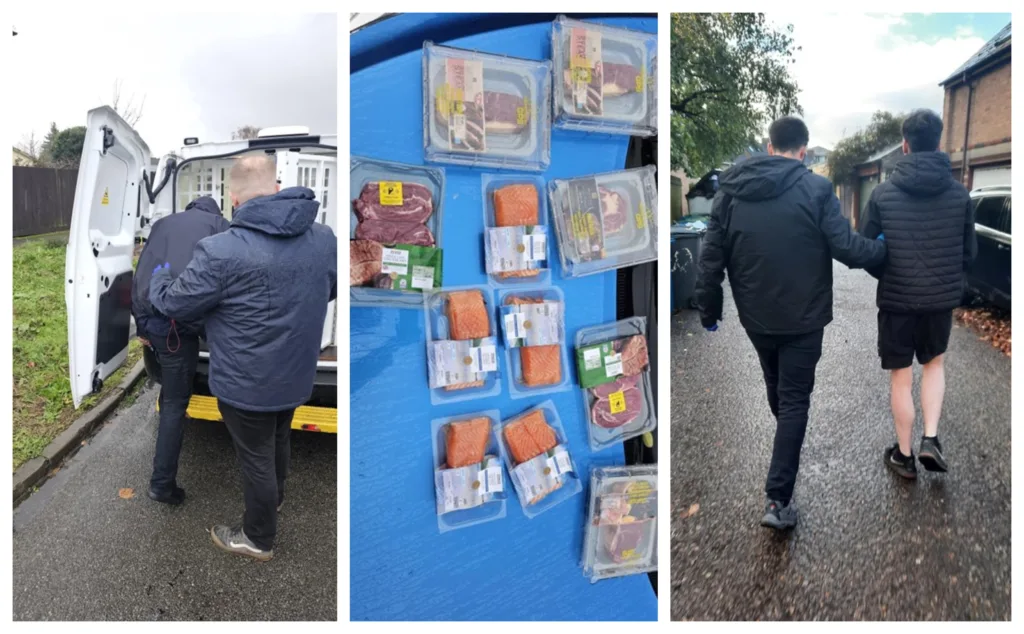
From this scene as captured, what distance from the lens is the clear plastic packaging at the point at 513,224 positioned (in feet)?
4.83

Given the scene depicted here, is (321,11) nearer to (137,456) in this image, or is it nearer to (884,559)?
(137,456)

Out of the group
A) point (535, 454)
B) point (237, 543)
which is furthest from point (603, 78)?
point (237, 543)

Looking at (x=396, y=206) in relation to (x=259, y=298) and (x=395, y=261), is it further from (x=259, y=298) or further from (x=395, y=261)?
(x=259, y=298)

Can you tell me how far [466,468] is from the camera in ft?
5.14

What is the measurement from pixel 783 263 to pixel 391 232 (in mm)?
1018

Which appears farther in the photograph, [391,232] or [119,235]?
[119,235]

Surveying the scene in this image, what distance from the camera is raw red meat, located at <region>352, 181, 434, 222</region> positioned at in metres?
1.42

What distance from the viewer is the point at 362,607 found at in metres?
1.63

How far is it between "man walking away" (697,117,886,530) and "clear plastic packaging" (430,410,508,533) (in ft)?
2.18

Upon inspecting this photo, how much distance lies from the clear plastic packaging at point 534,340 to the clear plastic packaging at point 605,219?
0.09 metres

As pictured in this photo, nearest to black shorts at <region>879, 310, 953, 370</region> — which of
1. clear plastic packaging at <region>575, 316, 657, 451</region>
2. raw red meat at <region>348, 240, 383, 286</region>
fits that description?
clear plastic packaging at <region>575, 316, 657, 451</region>

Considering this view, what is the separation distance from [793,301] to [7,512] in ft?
7.08

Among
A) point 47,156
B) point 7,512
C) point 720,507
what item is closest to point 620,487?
point 720,507

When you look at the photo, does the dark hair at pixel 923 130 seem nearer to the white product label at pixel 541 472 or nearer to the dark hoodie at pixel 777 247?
the dark hoodie at pixel 777 247
